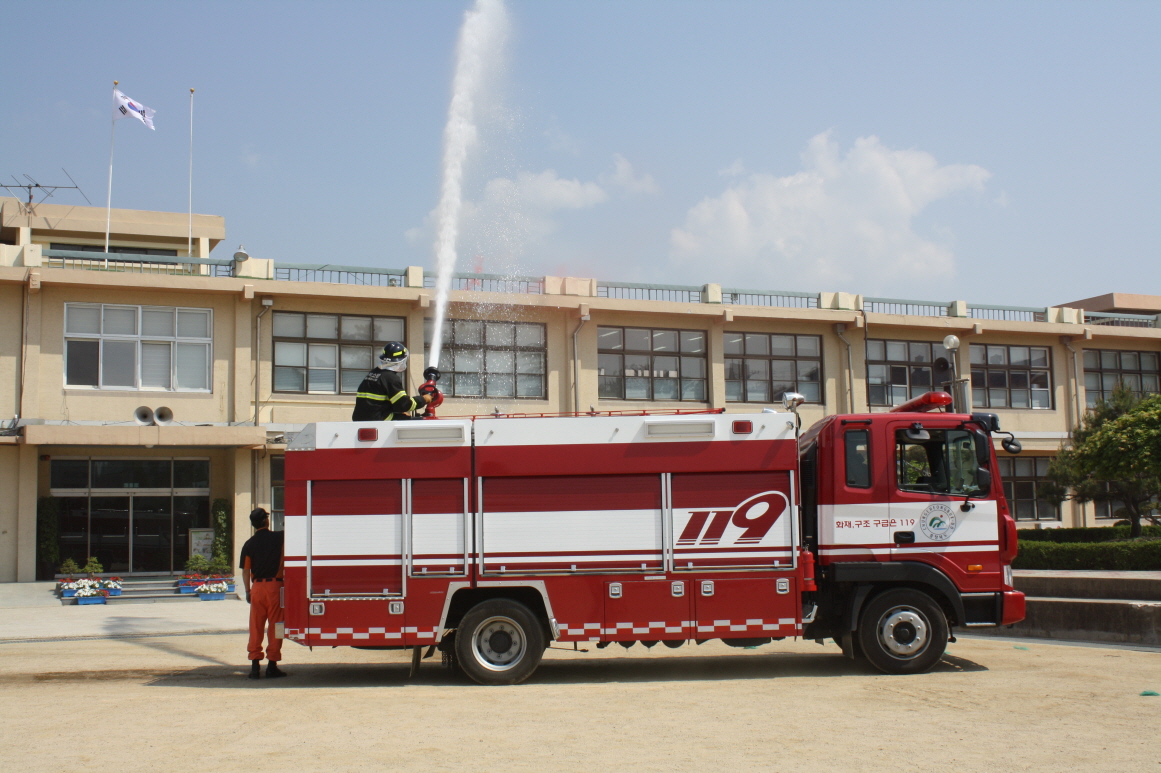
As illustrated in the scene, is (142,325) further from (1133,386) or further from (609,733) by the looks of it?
(1133,386)

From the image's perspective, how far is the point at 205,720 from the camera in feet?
27.8

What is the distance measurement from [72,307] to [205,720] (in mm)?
21163

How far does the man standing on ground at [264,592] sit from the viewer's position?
35.7 ft

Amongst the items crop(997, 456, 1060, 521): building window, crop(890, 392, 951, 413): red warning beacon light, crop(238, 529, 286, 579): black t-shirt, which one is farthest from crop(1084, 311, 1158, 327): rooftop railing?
crop(238, 529, 286, 579): black t-shirt

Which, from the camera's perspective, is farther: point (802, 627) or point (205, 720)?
point (802, 627)

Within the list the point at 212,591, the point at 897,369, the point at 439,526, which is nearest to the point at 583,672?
the point at 439,526

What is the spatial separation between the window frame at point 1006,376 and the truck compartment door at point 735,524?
2623 centimetres

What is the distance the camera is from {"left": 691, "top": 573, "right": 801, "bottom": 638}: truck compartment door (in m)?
10.4

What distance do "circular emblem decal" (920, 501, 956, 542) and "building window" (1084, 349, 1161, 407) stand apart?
94.9 ft

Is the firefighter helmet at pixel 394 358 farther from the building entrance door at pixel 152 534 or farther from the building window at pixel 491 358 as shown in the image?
the building entrance door at pixel 152 534

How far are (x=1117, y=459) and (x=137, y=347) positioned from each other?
25.3m

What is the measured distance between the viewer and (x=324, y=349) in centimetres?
2831

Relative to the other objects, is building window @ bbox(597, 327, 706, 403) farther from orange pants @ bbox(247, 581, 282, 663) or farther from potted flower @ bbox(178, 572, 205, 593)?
orange pants @ bbox(247, 581, 282, 663)

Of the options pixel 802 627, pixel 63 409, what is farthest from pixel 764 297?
pixel 802 627
